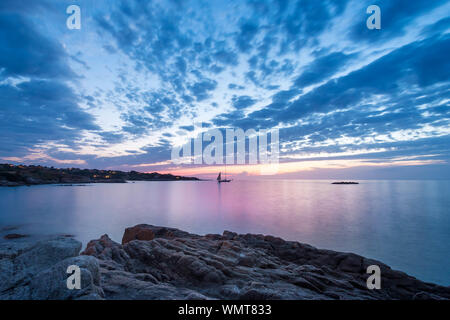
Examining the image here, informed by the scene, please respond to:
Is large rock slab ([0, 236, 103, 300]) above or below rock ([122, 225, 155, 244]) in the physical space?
above

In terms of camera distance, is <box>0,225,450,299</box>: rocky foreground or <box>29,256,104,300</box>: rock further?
<box>0,225,450,299</box>: rocky foreground

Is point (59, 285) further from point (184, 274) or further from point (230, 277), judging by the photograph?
point (230, 277)

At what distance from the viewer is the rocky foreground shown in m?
4.71

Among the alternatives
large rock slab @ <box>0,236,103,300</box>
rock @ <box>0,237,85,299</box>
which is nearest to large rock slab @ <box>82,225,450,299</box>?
large rock slab @ <box>0,236,103,300</box>

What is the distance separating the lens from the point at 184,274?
838 cm

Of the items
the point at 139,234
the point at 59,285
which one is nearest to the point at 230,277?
the point at 59,285

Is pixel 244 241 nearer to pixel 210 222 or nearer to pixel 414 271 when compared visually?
pixel 414 271

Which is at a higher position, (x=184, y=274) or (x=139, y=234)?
(x=184, y=274)

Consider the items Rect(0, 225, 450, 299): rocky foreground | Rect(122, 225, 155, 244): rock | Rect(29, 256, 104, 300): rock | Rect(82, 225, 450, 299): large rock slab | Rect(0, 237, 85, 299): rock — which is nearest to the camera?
Rect(29, 256, 104, 300): rock

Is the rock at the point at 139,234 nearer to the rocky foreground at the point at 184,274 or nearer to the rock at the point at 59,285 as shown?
the rocky foreground at the point at 184,274

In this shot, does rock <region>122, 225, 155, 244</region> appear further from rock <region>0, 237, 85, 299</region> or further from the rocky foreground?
rock <region>0, 237, 85, 299</region>

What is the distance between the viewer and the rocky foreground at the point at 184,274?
4.71 meters

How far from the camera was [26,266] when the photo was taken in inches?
213
